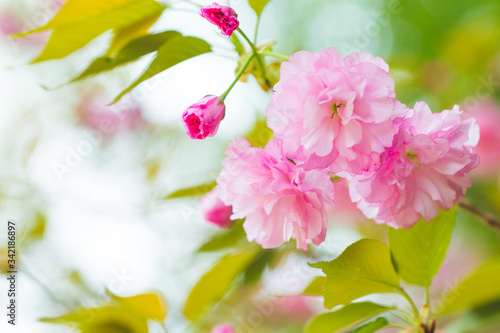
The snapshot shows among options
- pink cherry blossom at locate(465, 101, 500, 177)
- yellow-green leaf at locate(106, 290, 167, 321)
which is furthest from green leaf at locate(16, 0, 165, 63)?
pink cherry blossom at locate(465, 101, 500, 177)

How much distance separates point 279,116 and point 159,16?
359mm

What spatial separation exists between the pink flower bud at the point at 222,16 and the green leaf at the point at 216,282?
461 millimetres

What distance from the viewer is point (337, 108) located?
53 cm

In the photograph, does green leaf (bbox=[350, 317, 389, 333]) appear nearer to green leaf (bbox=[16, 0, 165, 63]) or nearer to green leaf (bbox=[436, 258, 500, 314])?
green leaf (bbox=[436, 258, 500, 314])

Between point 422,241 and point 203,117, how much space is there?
358mm

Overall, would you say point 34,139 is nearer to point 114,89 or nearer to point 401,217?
point 114,89

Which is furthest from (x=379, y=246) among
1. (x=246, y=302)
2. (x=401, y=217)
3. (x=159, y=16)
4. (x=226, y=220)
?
(x=246, y=302)

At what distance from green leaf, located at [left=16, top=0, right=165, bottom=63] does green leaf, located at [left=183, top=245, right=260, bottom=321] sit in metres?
0.46

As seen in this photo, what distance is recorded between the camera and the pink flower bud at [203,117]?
59 cm

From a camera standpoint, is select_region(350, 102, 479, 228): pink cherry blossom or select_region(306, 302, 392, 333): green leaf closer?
select_region(350, 102, 479, 228): pink cherry blossom

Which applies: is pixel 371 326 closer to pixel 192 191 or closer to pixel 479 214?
pixel 479 214

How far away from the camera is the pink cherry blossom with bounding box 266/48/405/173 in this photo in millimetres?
512

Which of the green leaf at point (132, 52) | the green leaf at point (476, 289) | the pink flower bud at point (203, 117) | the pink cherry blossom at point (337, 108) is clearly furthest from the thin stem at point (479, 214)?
the green leaf at point (132, 52)

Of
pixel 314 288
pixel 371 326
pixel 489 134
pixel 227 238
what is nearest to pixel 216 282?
pixel 227 238
